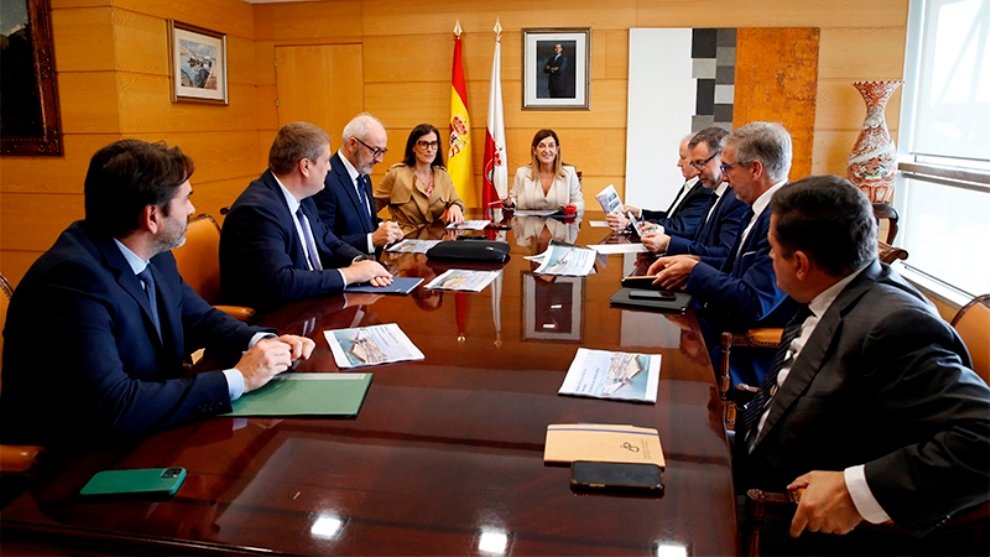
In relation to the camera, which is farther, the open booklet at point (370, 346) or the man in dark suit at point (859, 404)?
the open booklet at point (370, 346)

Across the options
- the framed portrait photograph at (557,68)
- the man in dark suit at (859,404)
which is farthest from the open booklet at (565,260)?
the framed portrait photograph at (557,68)

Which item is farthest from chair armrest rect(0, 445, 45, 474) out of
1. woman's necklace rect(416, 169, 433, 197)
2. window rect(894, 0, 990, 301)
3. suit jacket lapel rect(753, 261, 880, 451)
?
window rect(894, 0, 990, 301)

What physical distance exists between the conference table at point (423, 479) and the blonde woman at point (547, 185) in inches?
119

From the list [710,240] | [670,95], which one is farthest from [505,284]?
[670,95]

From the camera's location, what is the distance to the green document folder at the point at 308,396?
1373 mm

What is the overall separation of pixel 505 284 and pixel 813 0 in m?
4.14

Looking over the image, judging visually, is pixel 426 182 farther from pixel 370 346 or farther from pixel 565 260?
pixel 370 346

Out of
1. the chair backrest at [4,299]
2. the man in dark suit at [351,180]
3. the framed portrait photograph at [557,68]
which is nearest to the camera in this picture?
the chair backrest at [4,299]

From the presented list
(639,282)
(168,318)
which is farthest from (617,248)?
(168,318)

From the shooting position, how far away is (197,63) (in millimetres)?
5188

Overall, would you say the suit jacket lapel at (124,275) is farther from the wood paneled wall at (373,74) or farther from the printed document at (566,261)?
the wood paneled wall at (373,74)

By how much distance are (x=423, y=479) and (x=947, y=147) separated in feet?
15.4

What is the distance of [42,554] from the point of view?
3.27 feet

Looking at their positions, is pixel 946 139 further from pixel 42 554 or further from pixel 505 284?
pixel 42 554
